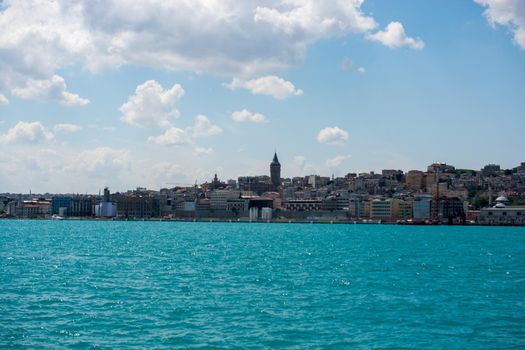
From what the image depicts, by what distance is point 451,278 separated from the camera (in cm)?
3272

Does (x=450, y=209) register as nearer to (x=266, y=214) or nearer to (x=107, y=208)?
(x=266, y=214)

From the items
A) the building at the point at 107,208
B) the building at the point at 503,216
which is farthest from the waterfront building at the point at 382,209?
the building at the point at 107,208

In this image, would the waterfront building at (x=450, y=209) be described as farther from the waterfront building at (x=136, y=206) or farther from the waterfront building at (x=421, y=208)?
the waterfront building at (x=136, y=206)

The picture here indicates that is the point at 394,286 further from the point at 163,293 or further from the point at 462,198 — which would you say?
the point at 462,198

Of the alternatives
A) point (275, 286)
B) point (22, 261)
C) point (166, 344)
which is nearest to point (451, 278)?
point (275, 286)

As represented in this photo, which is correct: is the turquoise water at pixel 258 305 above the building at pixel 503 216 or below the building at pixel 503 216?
below

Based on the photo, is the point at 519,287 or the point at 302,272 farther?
the point at 302,272

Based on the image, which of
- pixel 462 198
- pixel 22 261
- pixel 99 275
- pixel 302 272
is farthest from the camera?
pixel 462 198

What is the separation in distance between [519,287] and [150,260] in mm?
20766

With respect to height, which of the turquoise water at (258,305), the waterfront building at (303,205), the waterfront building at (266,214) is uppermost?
the waterfront building at (303,205)

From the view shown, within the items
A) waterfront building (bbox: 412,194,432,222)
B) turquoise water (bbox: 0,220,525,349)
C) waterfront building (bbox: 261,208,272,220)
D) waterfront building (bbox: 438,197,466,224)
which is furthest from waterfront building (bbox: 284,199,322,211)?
turquoise water (bbox: 0,220,525,349)

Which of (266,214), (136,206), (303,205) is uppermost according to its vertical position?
(303,205)

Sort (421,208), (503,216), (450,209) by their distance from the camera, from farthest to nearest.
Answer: (421,208)
(450,209)
(503,216)

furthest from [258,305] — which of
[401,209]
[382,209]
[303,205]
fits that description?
[303,205]
